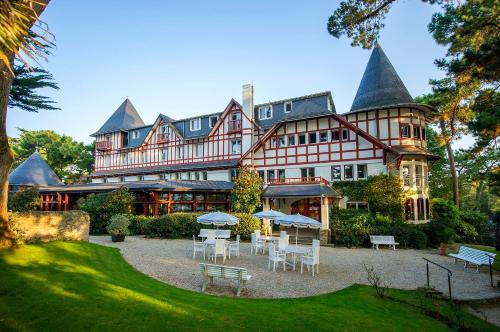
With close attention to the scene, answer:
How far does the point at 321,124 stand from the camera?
26.4 metres

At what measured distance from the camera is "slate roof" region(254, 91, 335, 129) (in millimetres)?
26587

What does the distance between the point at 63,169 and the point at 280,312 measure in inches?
1930

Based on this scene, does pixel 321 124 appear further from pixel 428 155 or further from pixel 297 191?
pixel 428 155

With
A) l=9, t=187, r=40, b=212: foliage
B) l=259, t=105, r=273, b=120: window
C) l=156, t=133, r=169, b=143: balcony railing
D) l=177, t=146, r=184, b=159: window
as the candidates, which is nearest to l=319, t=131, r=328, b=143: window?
l=259, t=105, r=273, b=120: window

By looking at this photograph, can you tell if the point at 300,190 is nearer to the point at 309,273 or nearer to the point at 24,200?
the point at 309,273

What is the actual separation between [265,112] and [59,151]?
1225 inches

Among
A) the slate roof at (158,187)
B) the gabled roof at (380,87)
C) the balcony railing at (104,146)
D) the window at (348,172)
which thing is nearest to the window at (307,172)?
the window at (348,172)

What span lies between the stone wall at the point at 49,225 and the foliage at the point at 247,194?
484 inches

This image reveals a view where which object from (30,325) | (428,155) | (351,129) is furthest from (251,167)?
(30,325)

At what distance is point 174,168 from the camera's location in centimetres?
3434

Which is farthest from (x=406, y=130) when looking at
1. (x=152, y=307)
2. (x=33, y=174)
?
(x=33, y=174)

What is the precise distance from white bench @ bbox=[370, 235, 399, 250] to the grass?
9.55 meters

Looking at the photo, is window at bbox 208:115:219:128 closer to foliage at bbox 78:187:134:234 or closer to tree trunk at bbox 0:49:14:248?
foliage at bbox 78:187:134:234

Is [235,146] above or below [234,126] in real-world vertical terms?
below
